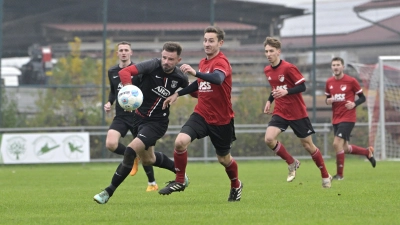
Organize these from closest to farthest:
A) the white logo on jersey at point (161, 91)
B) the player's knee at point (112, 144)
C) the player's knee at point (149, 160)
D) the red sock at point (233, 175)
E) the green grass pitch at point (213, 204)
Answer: the green grass pitch at point (213, 204), the red sock at point (233, 175), the white logo on jersey at point (161, 91), the player's knee at point (149, 160), the player's knee at point (112, 144)

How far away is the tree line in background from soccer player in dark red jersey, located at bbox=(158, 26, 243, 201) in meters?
13.1

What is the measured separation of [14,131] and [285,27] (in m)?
8.68

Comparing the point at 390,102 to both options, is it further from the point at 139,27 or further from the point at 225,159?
the point at 225,159

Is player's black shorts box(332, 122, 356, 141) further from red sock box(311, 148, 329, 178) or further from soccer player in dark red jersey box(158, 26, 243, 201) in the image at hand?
soccer player in dark red jersey box(158, 26, 243, 201)

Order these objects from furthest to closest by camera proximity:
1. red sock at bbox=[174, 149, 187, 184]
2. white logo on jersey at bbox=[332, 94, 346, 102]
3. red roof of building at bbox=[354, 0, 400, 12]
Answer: red roof of building at bbox=[354, 0, 400, 12] → white logo on jersey at bbox=[332, 94, 346, 102] → red sock at bbox=[174, 149, 187, 184]

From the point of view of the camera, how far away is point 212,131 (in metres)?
8.96

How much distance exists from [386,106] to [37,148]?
9.78 metres

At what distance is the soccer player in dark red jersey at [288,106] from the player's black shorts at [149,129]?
243 centimetres

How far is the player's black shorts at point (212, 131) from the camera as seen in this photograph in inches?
350

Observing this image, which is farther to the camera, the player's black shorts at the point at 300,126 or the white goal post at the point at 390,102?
the white goal post at the point at 390,102

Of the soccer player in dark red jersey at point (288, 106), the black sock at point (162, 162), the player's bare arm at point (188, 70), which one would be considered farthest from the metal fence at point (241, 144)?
the player's bare arm at point (188, 70)

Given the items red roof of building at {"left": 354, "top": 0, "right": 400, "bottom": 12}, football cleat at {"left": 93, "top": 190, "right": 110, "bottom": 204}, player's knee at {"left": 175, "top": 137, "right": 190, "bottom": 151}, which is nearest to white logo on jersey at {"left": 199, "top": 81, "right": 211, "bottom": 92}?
player's knee at {"left": 175, "top": 137, "right": 190, "bottom": 151}

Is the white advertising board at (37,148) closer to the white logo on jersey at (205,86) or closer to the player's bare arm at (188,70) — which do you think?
the white logo on jersey at (205,86)

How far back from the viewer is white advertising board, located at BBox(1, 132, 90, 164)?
20703 millimetres
